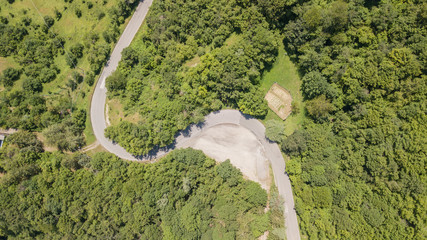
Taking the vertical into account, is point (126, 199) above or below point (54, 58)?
below

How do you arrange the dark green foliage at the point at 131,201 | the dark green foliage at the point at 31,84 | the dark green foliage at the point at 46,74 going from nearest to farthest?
the dark green foliage at the point at 131,201, the dark green foliage at the point at 31,84, the dark green foliage at the point at 46,74

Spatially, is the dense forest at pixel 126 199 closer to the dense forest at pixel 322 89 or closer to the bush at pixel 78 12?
the dense forest at pixel 322 89

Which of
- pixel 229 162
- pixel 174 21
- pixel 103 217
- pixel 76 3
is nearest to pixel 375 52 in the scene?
pixel 229 162

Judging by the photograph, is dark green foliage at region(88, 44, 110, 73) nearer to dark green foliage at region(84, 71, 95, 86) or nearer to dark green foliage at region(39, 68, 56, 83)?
dark green foliage at region(84, 71, 95, 86)

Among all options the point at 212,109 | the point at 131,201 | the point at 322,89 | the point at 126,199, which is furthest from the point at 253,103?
the point at 126,199

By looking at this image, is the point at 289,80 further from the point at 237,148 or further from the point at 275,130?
the point at 237,148

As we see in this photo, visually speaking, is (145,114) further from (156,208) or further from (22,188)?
(22,188)

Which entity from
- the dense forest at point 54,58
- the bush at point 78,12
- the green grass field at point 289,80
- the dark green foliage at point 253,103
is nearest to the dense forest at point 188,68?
the dark green foliage at point 253,103
